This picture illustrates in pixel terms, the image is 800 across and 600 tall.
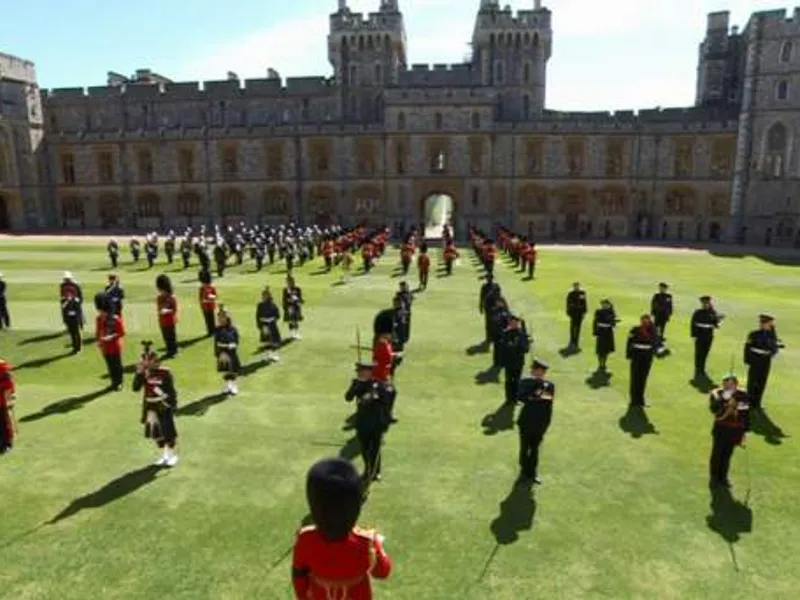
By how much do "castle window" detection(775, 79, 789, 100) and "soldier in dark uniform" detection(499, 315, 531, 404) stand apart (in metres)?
44.9

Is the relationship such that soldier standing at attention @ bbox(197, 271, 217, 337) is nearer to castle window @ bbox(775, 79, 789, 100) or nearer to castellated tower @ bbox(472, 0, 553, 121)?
castle window @ bbox(775, 79, 789, 100)

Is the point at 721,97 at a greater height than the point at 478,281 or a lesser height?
greater

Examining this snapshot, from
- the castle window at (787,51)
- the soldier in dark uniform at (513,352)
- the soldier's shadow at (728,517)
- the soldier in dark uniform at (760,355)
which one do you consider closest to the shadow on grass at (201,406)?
the soldier in dark uniform at (513,352)

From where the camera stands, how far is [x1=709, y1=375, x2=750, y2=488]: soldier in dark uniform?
6957 mm

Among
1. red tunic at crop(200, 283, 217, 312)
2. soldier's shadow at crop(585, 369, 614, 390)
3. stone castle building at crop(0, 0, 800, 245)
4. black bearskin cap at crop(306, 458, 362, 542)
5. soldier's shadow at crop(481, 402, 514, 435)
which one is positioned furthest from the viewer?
stone castle building at crop(0, 0, 800, 245)

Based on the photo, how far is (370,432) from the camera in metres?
7.05

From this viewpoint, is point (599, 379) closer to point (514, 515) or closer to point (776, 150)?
point (514, 515)

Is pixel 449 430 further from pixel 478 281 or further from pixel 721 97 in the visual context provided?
pixel 721 97

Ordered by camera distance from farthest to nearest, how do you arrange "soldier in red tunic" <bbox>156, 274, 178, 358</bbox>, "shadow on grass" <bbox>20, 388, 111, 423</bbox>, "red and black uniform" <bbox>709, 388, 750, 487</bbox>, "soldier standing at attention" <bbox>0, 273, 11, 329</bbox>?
"soldier standing at attention" <bbox>0, 273, 11, 329</bbox> → "soldier in red tunic" <bbox>156, 274, 178, 358</bbox> → "shadow on grass" <bbox>20, 388, 111, 423</bbox> → "red and black uniform" <bbox>709, 388, 750, 487</bbox>

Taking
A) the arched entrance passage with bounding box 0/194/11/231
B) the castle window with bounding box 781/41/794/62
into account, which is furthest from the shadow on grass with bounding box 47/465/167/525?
the arched entrance passage with bounding box 0/194/11/231

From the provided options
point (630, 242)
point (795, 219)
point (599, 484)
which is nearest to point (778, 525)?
point (599, 484)

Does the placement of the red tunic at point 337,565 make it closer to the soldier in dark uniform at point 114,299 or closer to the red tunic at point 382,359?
the red tunic at point 382,359

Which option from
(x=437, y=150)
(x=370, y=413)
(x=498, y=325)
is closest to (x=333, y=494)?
(x=370, y=413)

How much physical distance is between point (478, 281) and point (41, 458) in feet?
59.6
